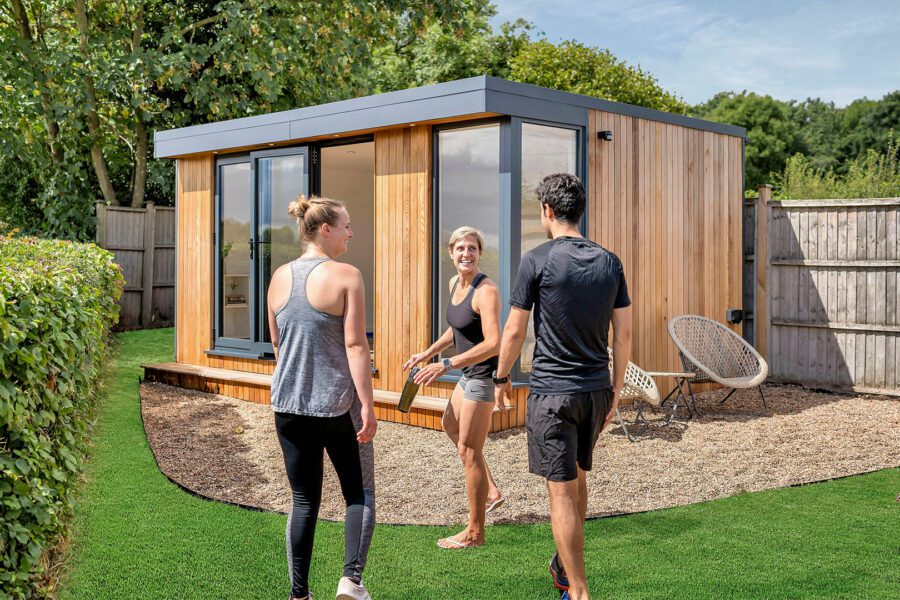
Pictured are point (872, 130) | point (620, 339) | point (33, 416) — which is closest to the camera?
point (33, 416)

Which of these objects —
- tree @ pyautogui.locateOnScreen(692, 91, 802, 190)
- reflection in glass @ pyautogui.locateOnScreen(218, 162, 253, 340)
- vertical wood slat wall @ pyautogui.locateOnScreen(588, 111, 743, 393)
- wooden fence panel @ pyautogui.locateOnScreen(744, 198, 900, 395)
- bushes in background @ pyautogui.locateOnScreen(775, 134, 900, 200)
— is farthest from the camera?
tree @ pyautogui.locateOnScreen(692, 91, 802, 190)

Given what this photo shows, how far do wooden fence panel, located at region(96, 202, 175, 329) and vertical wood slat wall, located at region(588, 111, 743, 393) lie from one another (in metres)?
10.4

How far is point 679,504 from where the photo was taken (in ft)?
17.0

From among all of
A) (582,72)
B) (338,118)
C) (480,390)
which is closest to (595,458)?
(480,390)

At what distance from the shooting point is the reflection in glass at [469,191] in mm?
7367

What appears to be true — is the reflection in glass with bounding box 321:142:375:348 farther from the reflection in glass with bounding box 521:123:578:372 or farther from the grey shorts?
the grey shorts

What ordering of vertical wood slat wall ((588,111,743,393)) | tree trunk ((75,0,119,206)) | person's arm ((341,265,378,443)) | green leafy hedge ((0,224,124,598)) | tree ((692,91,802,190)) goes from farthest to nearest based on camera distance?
tree ((692,91,802,190)) < tree trunk ((75,0,119,206)) < vertical wood slat wall ((588,111,743,393)) < person's arm ((341,265,378,443)) < green leafy hedge ((0,224,124,598))

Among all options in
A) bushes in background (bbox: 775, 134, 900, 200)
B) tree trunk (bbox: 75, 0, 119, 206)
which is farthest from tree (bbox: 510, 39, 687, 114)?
tree trunk (bbox: 75, 0, 119, 206)

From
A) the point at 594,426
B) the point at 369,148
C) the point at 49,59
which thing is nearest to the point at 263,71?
the point at 49,59

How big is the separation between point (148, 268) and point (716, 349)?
10.8m

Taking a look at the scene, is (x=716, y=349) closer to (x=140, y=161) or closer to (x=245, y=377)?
(x=245, y=377)

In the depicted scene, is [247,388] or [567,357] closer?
[567,357]

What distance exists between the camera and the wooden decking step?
7.43m

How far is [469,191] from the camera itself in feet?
24.8
